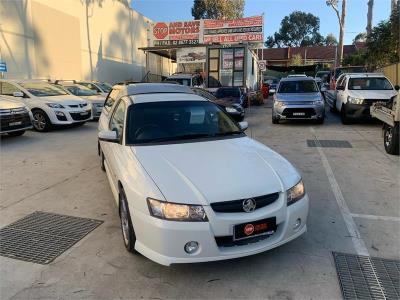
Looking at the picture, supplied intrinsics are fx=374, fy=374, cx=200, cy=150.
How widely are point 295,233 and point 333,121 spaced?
37.5ft

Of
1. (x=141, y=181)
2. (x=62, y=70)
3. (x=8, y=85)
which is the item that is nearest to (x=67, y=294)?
(x=141, y=181)

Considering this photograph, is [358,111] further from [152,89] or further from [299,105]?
[152,89]

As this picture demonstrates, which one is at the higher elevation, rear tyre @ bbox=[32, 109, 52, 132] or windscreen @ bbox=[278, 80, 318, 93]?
windscreen @ bbox=[278, 80, 318, 93]

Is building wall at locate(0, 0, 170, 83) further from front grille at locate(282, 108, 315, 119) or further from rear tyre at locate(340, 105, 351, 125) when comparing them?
rear tyre at locate(340, 105, 351, 125)

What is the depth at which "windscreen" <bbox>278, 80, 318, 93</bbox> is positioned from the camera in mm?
13416

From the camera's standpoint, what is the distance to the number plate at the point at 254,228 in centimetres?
Answer: 313

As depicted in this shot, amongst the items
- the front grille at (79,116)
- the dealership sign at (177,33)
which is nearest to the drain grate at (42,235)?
the front grille at (79,116)

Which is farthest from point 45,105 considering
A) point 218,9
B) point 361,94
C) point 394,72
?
point 218,9

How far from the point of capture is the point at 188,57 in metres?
26.5

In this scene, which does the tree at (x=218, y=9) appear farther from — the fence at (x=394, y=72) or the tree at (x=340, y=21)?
the fence at (x=394, y=72)

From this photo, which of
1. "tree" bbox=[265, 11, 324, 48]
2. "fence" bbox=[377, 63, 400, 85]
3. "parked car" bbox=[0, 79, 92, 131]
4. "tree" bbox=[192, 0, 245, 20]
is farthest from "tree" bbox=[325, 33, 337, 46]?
"parked car" bbox=[0, 79, 92, 131]

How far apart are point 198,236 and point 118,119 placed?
2.51 m

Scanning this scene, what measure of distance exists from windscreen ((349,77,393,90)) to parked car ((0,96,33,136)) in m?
10.6

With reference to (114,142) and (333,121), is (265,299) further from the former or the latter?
(333,121)
